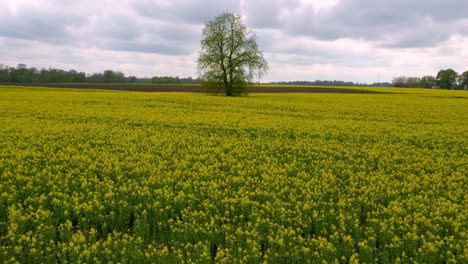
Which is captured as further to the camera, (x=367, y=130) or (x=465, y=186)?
(x=367, y=130)

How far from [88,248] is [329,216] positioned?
4.61 meters

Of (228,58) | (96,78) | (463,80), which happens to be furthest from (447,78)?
(96,78)

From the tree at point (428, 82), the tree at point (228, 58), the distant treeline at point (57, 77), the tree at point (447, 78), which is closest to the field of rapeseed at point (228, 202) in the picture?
the tree at point (228, 58)

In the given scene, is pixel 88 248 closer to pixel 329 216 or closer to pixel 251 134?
pixel 329 216

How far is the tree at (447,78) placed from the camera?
121625 mm

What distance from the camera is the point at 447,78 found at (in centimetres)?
12219

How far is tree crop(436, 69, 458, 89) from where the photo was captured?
399 feet

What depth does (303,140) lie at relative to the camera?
47.8 ft

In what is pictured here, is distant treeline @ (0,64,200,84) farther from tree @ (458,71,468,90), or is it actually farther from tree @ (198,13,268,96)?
tree @ (458,71,468,90)

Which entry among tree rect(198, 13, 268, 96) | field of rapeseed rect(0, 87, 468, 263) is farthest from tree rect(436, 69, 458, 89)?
field of rapeseed rect(0, 87, 468, 263)

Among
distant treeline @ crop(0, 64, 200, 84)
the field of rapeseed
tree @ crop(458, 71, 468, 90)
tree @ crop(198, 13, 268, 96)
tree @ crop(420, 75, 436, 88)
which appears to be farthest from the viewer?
tree @ crop(420, 75, 436, 88)

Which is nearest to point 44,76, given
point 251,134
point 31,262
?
point 251,134

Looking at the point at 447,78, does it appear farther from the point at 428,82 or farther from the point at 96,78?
the point at 96,78

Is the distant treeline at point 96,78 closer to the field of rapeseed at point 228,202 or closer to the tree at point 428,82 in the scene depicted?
the tree at point 428,82
